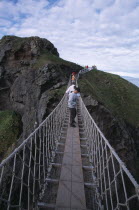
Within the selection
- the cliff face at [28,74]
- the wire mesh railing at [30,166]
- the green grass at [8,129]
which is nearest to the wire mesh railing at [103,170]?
the wire mesh railing at [30,166]

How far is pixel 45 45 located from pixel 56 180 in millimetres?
17706

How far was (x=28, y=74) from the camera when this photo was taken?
583 inches

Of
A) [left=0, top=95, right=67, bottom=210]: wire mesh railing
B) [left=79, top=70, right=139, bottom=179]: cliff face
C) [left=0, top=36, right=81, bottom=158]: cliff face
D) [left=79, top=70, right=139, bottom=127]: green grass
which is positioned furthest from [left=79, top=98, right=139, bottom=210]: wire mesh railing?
[left=79, top=70, right=139, bottom=127]: green grass

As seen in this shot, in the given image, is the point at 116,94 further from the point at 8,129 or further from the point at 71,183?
the point at 71,183

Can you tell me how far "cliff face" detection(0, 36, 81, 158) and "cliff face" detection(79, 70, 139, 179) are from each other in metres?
2.57

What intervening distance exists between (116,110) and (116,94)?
4337 millimetres

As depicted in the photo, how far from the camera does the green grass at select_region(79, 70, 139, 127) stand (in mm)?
17503

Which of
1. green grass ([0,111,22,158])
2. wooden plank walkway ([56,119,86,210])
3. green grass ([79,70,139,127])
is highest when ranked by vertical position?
green grass ([79,70,139,127])

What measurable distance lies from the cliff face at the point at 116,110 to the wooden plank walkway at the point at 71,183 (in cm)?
655

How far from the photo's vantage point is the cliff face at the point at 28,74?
12727 mm

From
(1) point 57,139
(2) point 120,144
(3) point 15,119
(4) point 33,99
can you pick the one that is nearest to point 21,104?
(3) point 15,119

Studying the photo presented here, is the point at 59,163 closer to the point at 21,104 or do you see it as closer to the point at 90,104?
the point at 90,104

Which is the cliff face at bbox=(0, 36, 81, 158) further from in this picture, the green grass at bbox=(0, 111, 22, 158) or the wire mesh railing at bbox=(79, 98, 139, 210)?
the wire mesh railing at bbox=(79, 98, 139, 210)

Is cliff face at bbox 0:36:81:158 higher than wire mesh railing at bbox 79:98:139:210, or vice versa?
cliff face at bbox 0:36:81:158
